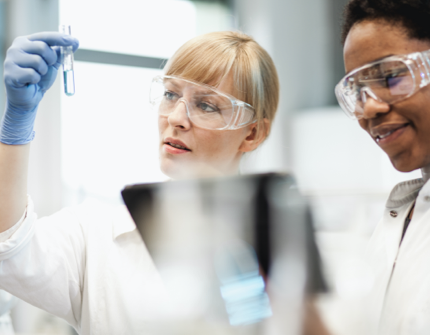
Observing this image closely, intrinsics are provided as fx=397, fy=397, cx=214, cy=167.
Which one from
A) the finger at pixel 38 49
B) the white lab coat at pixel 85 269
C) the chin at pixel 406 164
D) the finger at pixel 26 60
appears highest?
the finger at pixel 38 49

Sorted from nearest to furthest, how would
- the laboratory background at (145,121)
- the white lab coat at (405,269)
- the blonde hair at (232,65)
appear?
the white lab coat at (405,269)
the blonde hair at (232,65)
the laboratory background at (145,121)

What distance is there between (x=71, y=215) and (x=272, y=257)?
20.4 inches

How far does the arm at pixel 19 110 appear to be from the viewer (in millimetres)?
718

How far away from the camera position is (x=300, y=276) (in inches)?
21.9

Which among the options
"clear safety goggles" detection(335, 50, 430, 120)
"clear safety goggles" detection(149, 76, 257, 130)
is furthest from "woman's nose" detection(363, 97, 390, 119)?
"clear safety goggles" detection(149, 76, 257, 130)

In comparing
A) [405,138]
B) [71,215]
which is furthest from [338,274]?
[71,215]

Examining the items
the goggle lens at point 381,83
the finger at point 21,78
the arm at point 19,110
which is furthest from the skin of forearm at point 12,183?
the goggle lens at point 381,83

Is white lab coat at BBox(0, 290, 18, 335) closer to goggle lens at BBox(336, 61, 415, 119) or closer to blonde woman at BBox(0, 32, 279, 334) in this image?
blonde woman at BBox(0, 32, 279, 334)

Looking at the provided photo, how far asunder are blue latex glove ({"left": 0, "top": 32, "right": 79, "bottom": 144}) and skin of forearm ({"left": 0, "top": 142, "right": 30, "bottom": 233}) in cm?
2

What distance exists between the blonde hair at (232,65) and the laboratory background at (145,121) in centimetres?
14

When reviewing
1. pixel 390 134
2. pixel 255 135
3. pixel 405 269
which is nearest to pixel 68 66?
pixel 255 135

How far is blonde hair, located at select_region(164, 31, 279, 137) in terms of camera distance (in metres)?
0.96

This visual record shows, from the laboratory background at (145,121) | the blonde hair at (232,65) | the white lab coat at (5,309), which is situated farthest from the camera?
the white lab coat at (5,309)

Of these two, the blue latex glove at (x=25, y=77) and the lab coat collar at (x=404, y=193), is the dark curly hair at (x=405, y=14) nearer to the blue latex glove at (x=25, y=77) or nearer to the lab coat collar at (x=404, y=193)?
the lab coat collar at (x=404, y=193)
